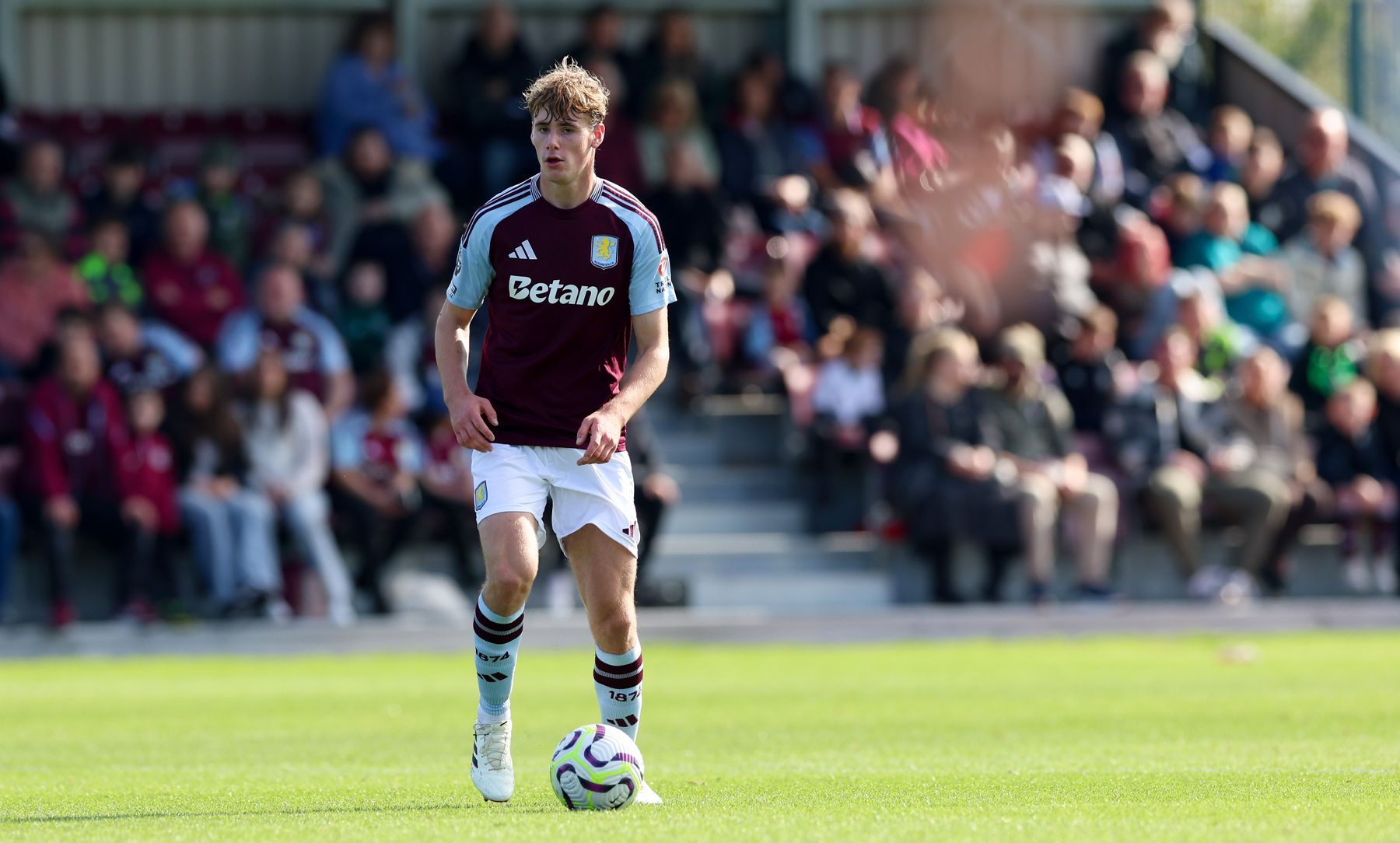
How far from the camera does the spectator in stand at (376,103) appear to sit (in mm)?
19469

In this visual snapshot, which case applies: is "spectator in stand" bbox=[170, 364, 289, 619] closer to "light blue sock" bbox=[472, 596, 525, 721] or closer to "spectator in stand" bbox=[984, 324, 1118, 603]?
"spectator in stand" bbox=[984, 324, 1118, 603]

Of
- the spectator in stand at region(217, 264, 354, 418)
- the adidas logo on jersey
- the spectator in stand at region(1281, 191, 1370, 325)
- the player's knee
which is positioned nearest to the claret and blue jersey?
the adidas logo on jersey

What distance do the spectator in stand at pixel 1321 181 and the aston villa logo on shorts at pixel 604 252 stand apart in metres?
14.6

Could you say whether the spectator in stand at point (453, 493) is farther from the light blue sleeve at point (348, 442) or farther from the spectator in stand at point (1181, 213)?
the spectator in stand at point (1181, 213)

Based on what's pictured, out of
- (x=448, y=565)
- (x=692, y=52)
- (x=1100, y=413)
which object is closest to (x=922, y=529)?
(x=1100, y=413)

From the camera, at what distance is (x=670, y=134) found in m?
19.6

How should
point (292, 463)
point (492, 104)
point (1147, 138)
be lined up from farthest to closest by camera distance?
point (1147, 138)
point (492, 104)
point (292, 463)

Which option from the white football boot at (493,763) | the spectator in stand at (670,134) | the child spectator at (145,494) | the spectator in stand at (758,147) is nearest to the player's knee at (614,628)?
the white football boot at (493,763)

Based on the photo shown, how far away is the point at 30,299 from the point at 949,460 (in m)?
7.20

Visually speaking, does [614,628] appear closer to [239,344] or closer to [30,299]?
[239,344]

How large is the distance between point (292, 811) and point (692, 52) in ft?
48.3

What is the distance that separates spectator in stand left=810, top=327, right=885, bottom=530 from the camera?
1780 cm

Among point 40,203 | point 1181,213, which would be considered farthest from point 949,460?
point 40,203

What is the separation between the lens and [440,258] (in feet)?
59.1
